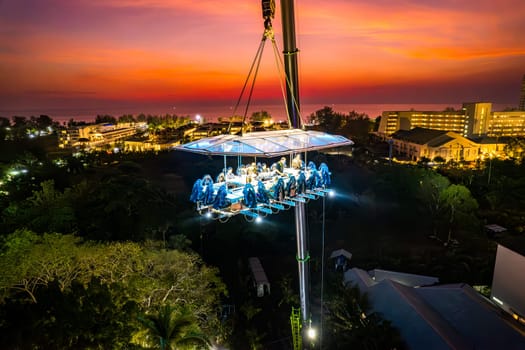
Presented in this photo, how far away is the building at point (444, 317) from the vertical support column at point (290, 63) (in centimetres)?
708

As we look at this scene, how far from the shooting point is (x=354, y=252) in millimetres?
19703

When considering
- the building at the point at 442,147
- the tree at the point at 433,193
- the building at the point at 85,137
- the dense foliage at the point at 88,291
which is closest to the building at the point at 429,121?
the building at the point at 442,147

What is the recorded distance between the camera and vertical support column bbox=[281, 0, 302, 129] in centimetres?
652

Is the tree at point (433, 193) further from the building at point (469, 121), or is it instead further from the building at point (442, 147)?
the building at point (469, 121)

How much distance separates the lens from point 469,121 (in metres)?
62.4

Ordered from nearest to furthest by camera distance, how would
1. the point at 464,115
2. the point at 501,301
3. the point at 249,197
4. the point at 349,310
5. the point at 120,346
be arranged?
1. the point at 249,197
2. the point at 120,346
3. the point at 349,310
4. the point at 501,301
5. the point at 464,115

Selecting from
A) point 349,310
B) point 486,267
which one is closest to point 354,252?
point 486,267

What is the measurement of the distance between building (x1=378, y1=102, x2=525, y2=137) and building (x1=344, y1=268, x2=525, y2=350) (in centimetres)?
5324

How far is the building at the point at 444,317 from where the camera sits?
28.7ft

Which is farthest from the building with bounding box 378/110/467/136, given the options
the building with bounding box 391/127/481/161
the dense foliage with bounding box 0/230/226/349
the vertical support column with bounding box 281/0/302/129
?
the vertical support column with bounding box 281/0/302/129

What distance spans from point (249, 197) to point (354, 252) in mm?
15856

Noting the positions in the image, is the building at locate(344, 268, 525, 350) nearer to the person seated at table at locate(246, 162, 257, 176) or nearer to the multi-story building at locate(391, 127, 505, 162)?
the person seated at table at locate(246, 162, 257, 176)

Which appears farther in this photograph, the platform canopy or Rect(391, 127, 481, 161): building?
Rect(391, 127, 481, 161): building

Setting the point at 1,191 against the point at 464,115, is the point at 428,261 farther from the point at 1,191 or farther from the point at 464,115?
the point at 464,115
